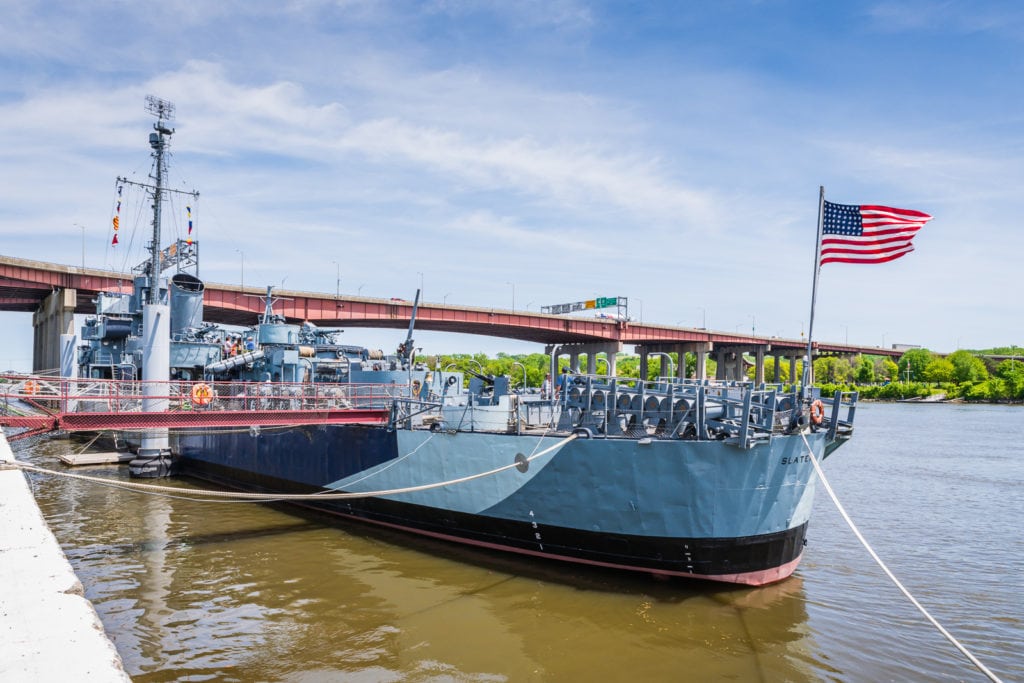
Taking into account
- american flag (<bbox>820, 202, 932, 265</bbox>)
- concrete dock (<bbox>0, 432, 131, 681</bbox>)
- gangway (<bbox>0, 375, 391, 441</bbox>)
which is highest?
american flag (<bbox>820, 202, 932, 265</bbox>)

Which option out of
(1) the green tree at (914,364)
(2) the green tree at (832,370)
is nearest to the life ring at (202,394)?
(1) the green tree at (914,364)

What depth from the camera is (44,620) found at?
607 centimetres

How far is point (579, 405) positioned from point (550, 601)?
4473mm

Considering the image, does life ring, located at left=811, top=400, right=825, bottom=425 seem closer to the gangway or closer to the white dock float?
the gangway

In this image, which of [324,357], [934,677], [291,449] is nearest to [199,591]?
[291,449]

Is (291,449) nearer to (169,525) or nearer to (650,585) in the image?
(169,525)

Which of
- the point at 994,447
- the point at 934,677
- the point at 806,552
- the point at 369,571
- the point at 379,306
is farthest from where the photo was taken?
the point at 379,306

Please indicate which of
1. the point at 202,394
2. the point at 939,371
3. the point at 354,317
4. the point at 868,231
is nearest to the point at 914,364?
the point at 939,371

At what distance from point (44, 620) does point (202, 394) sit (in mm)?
14072

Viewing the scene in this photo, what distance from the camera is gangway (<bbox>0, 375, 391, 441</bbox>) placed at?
15.5 m

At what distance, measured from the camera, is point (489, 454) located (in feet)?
50.7

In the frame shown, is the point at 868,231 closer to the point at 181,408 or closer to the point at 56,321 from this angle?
the point at 181,408

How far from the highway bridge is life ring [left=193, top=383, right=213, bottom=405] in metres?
14.4

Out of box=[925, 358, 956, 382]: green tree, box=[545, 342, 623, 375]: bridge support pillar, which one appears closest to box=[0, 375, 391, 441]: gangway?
box=[545, 342, 623, 375]: bridge support pillar
